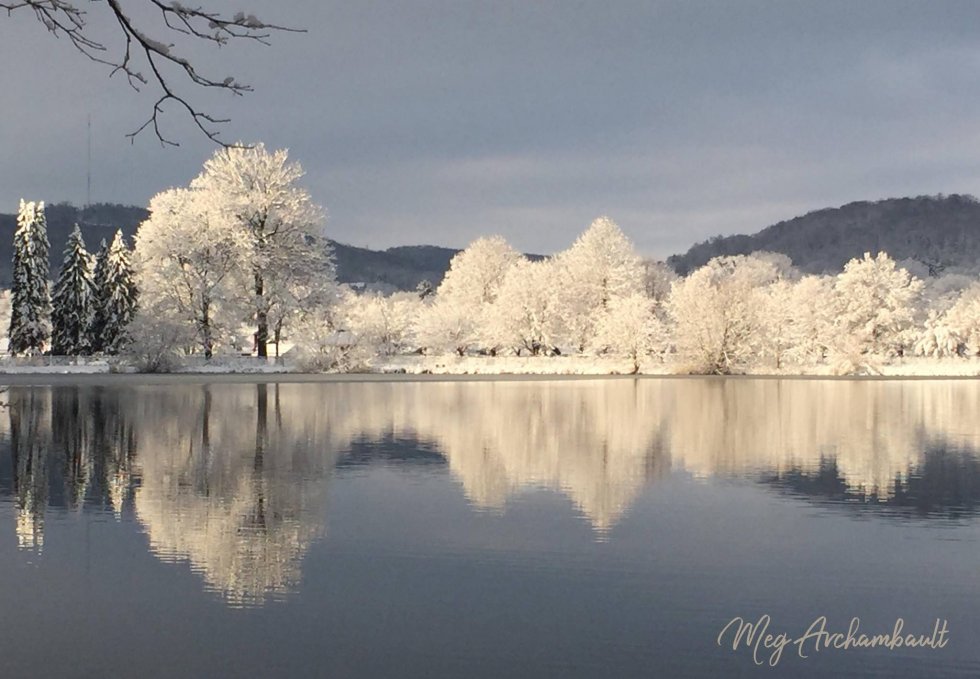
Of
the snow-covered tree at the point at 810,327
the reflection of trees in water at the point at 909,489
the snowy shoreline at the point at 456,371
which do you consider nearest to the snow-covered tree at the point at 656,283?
the snow-covered tree at the point at 810,327

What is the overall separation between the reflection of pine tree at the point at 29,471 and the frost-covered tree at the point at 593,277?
50330mm

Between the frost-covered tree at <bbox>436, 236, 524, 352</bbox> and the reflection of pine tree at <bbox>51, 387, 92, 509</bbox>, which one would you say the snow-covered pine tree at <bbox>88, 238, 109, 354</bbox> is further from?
the reflection of pine tree at <bbox>51, 387, 92, 509</bbox>

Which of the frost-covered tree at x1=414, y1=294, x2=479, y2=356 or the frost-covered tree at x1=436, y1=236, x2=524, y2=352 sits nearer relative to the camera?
the frost-covered tree at x1=414, y1=294, x2=479, y2=356

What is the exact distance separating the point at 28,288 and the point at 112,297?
21.7ft

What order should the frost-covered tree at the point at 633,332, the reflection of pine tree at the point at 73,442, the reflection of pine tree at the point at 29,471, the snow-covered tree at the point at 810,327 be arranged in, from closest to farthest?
the reflection of pine tree at the point at 29,471, the reflection of pine tree at the point at 73,442, the frost-covered tree at the point at 633,332, the snow-covered tree at the point at 810,327

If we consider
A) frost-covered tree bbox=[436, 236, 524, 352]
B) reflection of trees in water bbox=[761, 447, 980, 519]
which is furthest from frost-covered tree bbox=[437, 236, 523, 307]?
reflection of trees in water bbox=[761, 447, 980, 519]

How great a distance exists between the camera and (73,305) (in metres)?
73.3

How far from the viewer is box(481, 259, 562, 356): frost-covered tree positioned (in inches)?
3002

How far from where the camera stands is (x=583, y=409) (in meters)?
33.6

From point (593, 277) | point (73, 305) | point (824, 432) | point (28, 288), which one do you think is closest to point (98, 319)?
point (73, 305)

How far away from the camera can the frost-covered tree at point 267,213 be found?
57562mm

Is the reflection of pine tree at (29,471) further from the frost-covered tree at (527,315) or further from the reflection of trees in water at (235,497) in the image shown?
the frost-covered tree at (527,315)

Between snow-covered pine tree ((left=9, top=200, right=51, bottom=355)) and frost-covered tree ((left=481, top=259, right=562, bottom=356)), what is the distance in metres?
34.3

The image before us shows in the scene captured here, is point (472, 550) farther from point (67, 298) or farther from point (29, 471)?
point (67, 298)
